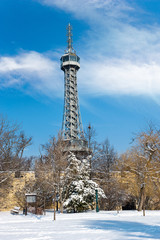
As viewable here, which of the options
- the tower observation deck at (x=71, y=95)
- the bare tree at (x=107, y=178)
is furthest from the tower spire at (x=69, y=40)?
the bare tree at (x=107, y=178)

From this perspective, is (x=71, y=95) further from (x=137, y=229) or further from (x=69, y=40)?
(x=137, y=229)

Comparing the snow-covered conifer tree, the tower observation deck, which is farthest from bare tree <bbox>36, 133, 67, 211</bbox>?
the tower observation deck

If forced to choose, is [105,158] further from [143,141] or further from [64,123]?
[64,123]

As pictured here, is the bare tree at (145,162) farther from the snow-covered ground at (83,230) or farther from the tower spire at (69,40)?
the tower spire at (69,40)

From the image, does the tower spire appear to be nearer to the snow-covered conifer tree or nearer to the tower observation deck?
the tower observation deck

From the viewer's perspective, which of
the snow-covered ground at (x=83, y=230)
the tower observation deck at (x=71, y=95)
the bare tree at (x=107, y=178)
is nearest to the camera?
the snow-covered ground at (x=83, y=230)

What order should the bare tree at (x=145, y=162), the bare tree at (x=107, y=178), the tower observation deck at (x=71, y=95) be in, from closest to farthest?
the bare tree at (x=145, y=162), the bare tree at (x=107, y=178), the tower observation deck at (x=71, y=95)

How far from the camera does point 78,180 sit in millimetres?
21609

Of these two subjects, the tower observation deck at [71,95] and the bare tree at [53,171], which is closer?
the bare tree at [53,171]

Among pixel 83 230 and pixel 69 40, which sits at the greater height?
pixel 69 40

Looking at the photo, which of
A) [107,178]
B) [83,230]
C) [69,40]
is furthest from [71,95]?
[83,230]

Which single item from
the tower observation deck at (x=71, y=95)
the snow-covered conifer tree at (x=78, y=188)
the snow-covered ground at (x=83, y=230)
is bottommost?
the snow-covered ground at (x=83, y=230)

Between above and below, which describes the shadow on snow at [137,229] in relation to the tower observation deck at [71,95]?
below

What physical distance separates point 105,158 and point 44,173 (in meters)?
7.96
